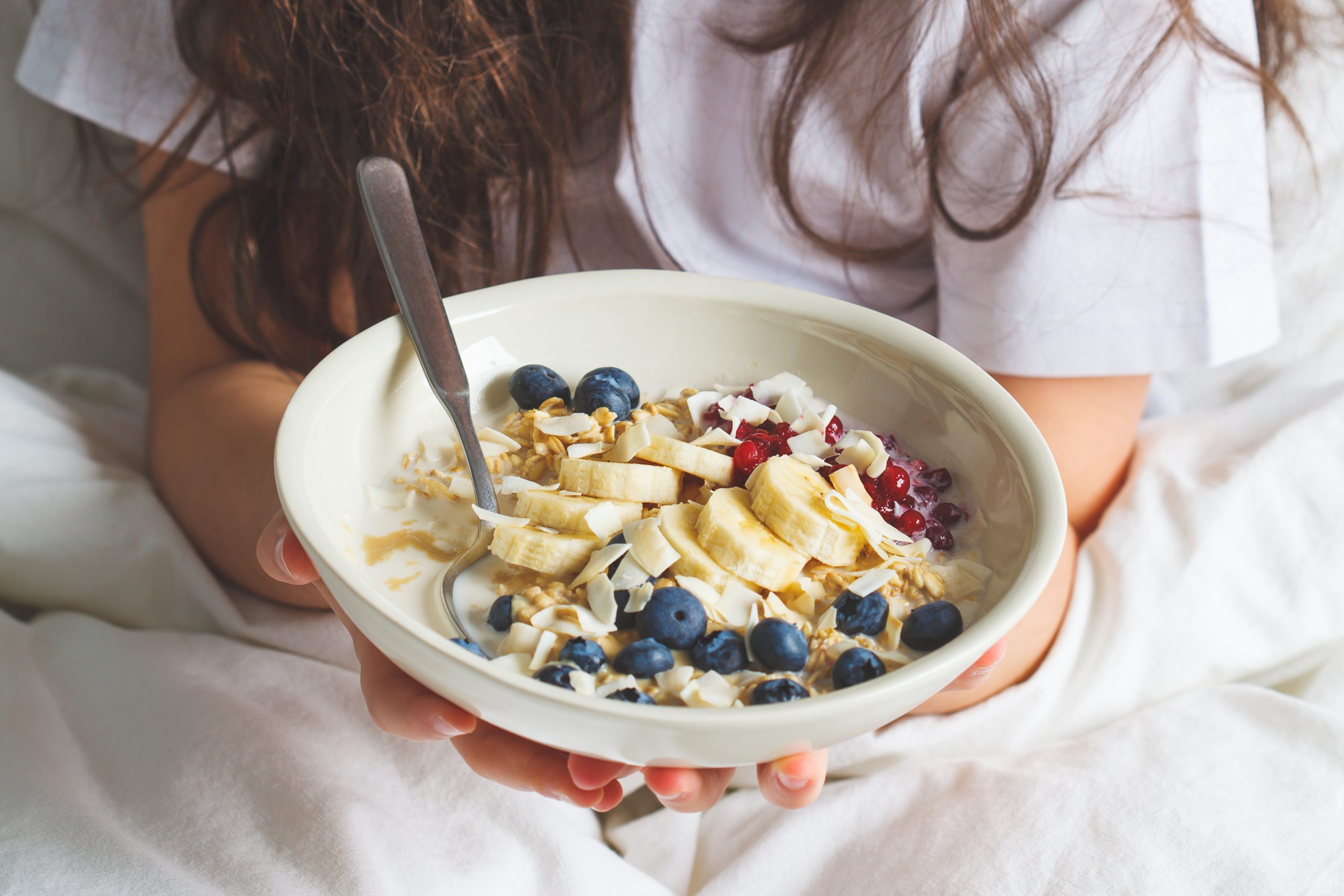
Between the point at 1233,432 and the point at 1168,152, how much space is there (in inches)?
13.4

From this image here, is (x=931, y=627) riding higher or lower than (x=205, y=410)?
higher

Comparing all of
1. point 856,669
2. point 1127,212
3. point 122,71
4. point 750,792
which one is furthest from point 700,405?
point 122,71

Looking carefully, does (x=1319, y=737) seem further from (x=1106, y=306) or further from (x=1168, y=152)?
(x=1168, y=152)

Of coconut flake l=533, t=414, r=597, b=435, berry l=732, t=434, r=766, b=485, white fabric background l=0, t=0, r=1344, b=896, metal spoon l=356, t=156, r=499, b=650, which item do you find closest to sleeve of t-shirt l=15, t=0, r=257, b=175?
white fabric background l=0, t=0, r=1344, b=896

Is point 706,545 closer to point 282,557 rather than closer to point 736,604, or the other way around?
point 736,604

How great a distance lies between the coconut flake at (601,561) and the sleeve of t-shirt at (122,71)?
72 centimetres

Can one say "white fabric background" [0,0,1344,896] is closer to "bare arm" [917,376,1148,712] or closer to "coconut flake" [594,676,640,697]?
"bare arm" [917,376,1148,712]

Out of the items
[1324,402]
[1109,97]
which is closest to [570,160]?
[1109,97]

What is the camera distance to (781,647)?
487mm

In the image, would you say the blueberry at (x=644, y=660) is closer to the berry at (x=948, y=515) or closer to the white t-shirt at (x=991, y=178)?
the berry at (x=948, y=515)

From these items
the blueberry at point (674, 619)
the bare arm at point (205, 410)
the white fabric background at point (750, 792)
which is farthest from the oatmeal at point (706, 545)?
the bare arm at point (205, 410)

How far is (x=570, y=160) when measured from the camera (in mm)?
997

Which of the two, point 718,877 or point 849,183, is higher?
point 849,183

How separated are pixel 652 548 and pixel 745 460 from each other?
104 millimetres
